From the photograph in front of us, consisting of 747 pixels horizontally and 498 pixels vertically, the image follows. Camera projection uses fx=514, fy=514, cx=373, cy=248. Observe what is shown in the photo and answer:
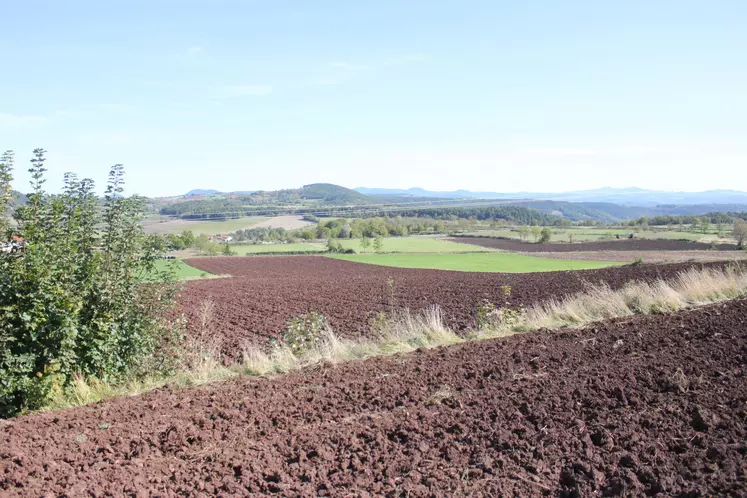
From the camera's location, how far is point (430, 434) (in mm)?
6066

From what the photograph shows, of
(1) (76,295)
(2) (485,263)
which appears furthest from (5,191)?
(2) (485,263)

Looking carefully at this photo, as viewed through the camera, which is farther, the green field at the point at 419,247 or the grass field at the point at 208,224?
the grass field at the point at 208,224

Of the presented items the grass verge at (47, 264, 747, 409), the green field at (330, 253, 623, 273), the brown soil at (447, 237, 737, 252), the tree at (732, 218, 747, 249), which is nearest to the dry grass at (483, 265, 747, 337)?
the grass verge at (47, 264, 747, 409)

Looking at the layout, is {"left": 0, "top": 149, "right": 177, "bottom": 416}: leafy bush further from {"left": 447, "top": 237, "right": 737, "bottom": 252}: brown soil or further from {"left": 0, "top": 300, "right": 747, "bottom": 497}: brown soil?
{"left": 447, "top": 237, "right": 737, "bottom": 252}: brown soil

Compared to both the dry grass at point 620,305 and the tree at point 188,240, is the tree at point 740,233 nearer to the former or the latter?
the dry grass at point 620,305

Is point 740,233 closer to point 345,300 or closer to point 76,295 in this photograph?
point 345,300

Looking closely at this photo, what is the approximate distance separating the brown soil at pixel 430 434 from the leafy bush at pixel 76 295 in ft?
4.68

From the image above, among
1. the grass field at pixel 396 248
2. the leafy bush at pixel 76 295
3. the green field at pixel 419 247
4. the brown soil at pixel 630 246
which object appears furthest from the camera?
the grass field at pixel 396 248

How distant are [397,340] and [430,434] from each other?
629 cm

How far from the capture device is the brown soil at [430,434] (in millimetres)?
4953

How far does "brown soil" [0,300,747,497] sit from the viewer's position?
195 inches

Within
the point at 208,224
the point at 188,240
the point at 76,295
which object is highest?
the point at 76,295

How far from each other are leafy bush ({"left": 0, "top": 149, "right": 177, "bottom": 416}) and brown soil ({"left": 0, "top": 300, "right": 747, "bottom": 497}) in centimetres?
143

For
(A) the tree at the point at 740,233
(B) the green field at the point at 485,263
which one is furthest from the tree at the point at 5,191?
(A) the tree at the point at 740,233
